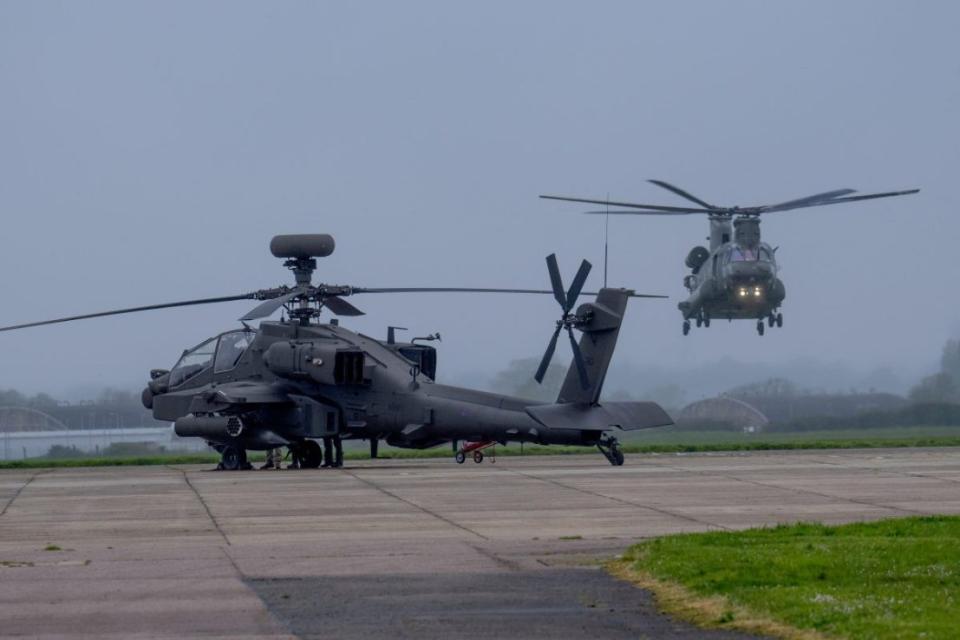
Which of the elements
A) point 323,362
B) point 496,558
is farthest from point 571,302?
point 496,558

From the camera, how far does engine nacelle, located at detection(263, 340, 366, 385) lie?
3278cm

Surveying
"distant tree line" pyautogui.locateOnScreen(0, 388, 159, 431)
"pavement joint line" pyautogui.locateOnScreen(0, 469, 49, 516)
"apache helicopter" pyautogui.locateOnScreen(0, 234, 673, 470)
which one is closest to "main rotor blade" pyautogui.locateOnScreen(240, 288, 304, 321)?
"apache helicopter" pyautogui.locateOnScreen(0, 234, 673, 470)

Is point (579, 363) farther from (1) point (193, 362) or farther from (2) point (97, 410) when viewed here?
(2) point (97, 410)

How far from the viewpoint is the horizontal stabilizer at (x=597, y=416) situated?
98.0 feet

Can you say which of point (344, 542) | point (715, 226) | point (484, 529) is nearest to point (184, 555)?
point (344, 542)

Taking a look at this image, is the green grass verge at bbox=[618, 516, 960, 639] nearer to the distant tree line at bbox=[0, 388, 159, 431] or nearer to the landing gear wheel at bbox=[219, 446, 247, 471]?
the landing gear wheel at bbox=[219, 446, 247, 471]

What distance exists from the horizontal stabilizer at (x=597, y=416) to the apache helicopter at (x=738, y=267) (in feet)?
60.5

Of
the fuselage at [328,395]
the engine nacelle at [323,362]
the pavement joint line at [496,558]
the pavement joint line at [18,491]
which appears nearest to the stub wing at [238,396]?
the fuselage at [328,395]

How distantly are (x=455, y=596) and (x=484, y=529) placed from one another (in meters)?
5.90

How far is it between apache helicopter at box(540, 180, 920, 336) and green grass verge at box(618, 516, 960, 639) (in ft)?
110

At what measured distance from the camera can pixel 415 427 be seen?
106ft

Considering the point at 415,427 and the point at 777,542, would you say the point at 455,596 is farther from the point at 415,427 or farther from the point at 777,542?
the point at 415,427

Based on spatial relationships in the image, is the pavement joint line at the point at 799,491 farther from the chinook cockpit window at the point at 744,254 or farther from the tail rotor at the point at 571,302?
the chinook cockpit window at the point at 744,254

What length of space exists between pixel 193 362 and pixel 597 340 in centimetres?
1041
